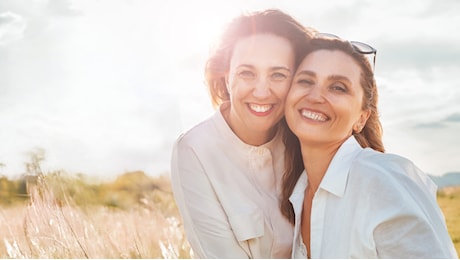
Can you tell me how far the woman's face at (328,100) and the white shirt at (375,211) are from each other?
14cm

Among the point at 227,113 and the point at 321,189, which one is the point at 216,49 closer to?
the point at 227,113

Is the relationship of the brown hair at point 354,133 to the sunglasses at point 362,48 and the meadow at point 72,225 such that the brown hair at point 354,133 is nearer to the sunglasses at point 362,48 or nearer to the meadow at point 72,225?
the sunglasses at point 362,48

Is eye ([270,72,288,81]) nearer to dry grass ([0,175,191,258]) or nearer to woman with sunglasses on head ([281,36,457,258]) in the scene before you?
woman with sunglasses on head ([281,36,457,258])

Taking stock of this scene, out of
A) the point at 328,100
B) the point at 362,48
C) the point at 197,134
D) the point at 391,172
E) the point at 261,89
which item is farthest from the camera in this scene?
the point at 197,134

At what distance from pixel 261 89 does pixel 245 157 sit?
1.61ft

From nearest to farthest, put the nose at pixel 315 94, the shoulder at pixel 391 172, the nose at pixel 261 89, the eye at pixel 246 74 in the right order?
the shoulder at pixel 391 172 < the nose at pixel 315 94 < the nose at pixel 261 89 < the eye at pixel 246 74

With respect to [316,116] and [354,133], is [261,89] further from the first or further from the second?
[354,133]

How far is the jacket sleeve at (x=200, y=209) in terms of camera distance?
13.7ft

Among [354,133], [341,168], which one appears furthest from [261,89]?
[341,168]

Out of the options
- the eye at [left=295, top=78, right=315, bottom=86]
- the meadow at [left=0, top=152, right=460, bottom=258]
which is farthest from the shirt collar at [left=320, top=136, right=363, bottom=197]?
the meadow at [left=0, top=152, right=460, bottom=258]

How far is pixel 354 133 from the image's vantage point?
4.01 meters

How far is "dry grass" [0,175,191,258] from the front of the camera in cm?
459

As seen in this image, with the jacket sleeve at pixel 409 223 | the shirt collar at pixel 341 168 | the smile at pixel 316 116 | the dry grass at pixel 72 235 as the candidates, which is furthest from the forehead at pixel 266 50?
the dry grass at pixel 72 235

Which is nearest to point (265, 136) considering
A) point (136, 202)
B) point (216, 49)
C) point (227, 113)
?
point (227, 113)
